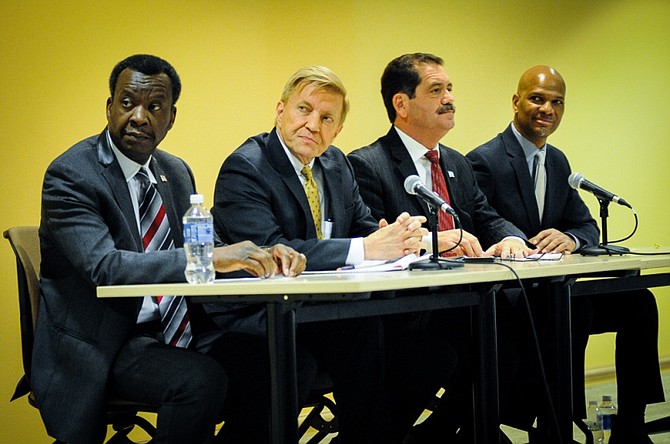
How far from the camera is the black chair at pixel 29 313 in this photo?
2.73 metres

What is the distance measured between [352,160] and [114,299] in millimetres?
1511

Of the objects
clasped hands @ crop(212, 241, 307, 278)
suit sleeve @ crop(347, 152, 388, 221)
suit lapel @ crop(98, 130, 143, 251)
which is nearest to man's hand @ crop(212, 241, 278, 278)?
clasped hands @ crop(212, 241, 307, 278)

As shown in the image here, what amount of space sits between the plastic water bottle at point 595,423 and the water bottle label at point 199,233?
2354 mm

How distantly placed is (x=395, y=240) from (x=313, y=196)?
0.45 meters

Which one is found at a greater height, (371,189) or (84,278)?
(371,189)

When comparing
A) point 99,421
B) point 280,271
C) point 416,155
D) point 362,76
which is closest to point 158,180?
point 280,271

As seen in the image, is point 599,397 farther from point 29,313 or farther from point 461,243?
point 29,313

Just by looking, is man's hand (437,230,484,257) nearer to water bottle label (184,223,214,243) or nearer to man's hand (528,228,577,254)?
man's hand (528,228,577,254)

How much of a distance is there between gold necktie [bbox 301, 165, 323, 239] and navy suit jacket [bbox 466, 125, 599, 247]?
1.30m

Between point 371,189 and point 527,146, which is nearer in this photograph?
point 371,189

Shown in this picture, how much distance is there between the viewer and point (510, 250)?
136 inches

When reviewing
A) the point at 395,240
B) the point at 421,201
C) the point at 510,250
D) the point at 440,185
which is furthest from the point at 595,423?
the point at 395,240

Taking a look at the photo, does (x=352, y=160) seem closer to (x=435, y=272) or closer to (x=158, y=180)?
(x=158, y=180)

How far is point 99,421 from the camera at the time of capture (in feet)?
8.61
